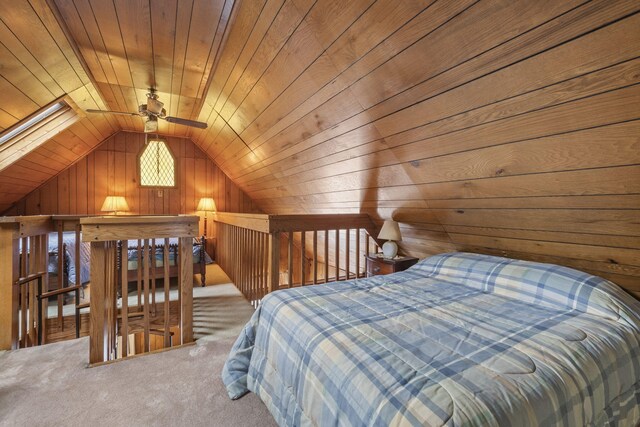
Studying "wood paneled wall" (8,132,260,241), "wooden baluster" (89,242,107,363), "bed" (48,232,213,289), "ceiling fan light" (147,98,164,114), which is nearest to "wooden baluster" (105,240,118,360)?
"wooden baluster" (89,242,107,363)

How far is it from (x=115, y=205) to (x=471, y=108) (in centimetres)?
497

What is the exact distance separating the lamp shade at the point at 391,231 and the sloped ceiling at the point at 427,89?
14 cm

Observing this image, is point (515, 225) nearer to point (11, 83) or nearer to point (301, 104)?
point (301, 104)

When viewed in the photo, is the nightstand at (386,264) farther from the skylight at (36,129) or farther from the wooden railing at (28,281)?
the skylight at (36,129)

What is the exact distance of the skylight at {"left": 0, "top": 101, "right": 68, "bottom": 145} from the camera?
2443 millimetres

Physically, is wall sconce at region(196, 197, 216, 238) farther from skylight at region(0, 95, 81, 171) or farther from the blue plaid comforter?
the blue plaid comforter

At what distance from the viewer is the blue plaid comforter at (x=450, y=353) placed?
0.84 metres

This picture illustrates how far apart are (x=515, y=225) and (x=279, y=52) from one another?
1.95 m

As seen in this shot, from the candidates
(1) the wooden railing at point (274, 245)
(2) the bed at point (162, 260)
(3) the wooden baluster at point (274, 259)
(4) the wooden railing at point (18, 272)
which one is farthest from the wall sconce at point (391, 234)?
(4) the wooden railing at point (18, 272)

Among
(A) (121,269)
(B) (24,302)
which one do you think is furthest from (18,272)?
(A) (121,269)

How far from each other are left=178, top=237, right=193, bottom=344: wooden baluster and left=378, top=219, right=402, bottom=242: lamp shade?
1629 mm

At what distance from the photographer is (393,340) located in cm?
113

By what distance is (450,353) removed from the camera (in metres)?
1.05

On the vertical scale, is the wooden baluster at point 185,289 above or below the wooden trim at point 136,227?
below
